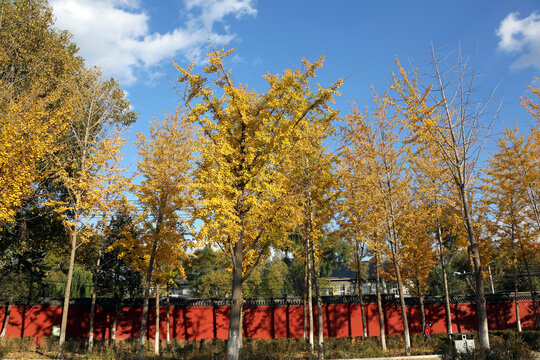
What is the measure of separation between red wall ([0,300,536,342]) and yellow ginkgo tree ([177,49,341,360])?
1110 centimetres

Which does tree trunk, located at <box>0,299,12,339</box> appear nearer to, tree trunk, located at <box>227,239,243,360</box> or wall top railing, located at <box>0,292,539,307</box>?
wall top railing, located at <box>0,292,539,307</box>

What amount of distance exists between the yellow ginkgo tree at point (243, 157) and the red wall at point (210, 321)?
1110 cm

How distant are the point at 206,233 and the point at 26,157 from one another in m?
7.35

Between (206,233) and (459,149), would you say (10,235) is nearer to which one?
(206,233)

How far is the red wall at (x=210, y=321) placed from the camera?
66.6 ft

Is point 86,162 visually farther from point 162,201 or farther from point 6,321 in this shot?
point 6,321

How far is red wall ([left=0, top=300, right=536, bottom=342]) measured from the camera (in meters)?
20.3

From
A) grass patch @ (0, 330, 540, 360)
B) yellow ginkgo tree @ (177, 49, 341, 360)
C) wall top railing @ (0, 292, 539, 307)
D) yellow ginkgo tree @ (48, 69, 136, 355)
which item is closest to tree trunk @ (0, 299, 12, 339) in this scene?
wall top railing @ (0, 292, 539, 307)

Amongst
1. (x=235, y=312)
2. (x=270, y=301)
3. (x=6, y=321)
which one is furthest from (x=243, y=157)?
(x=6, y=321)

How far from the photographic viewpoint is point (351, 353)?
14.7 metres

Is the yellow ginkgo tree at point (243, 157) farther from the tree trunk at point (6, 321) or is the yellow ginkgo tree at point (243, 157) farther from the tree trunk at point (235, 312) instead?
the tree trunk at point (6, 321)

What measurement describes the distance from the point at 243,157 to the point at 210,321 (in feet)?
46.7

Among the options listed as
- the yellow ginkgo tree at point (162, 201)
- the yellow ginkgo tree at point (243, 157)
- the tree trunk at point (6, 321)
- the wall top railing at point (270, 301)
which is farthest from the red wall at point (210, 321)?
the yellow ginkgo tree at point (243, 157)

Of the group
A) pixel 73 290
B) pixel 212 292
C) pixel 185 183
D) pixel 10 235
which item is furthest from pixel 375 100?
pixel 73 290
